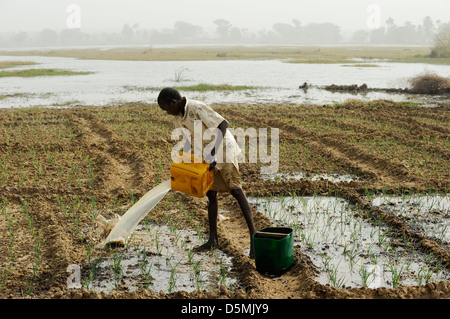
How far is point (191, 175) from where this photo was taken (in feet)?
11.8

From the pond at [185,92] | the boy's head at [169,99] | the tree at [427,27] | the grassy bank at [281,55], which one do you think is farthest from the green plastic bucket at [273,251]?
the tree at [427,27]

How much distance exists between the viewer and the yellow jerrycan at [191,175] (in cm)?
356

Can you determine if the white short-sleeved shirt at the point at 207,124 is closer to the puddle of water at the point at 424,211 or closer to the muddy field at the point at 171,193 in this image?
the muddy field at the point at 171,193

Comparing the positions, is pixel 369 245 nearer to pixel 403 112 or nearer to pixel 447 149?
pixel 447 149

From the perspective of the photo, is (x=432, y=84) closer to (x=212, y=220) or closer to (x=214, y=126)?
(x=212, y=220)

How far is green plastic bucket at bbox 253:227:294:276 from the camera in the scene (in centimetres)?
355

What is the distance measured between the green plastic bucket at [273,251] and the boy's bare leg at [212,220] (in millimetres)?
543

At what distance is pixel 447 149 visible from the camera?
7652 millimetres

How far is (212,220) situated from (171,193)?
1676 mm

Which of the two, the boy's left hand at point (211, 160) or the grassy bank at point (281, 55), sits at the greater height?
the grassy bank at point (281, 55)

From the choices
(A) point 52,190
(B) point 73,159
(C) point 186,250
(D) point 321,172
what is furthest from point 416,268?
(B) point 73,159

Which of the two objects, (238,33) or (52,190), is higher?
(238,33)

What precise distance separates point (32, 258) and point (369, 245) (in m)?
3.04

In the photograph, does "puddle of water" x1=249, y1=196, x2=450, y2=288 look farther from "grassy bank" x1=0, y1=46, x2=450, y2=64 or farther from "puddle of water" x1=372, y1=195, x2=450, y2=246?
"grassy bank" x1=0, y1=46, x2=450, y2=64
